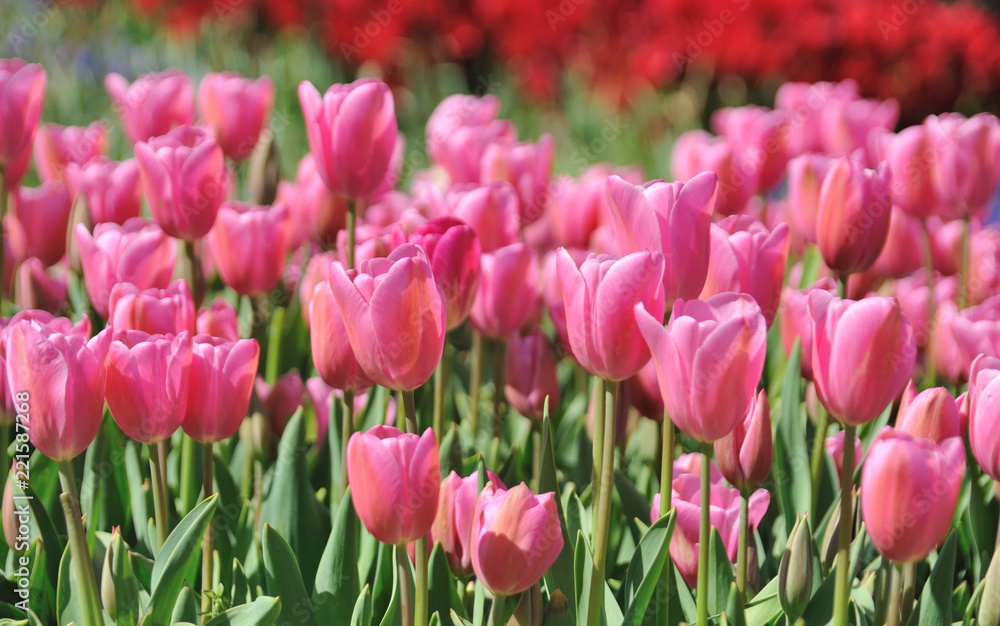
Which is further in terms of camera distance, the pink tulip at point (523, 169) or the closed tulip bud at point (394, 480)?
the pink tulip at point (523, 169)

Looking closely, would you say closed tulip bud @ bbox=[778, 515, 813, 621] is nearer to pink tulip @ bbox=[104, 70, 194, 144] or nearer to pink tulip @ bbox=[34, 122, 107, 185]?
pink tulip @ bbox=[104, 70, 194, 144]

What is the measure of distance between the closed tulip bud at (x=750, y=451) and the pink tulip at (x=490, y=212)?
66 cm

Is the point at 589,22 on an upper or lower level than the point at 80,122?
upper

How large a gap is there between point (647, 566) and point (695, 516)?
0.48 ft

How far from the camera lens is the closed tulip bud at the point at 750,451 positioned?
1.04 m

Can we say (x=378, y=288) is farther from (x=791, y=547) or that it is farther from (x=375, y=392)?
(x=375, y=392)

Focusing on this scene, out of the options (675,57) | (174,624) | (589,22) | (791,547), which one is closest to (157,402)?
(174,624)

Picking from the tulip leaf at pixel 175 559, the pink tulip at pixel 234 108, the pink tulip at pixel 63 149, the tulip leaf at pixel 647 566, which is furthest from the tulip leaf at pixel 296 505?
the pink tulip at pixel 63 149

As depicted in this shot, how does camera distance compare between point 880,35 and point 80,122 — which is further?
point 880,35

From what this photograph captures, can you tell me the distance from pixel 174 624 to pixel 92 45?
18.6 ft

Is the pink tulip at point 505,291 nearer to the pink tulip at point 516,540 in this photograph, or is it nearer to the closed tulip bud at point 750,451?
the closed tulip bud at point 750,451

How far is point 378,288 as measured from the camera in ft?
2.87

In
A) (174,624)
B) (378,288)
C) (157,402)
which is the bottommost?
(174,624)

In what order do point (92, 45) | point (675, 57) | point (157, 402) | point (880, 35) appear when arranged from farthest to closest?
point (880, 35) → point (675, 57) → point (92, 45) → point (157, 402)
